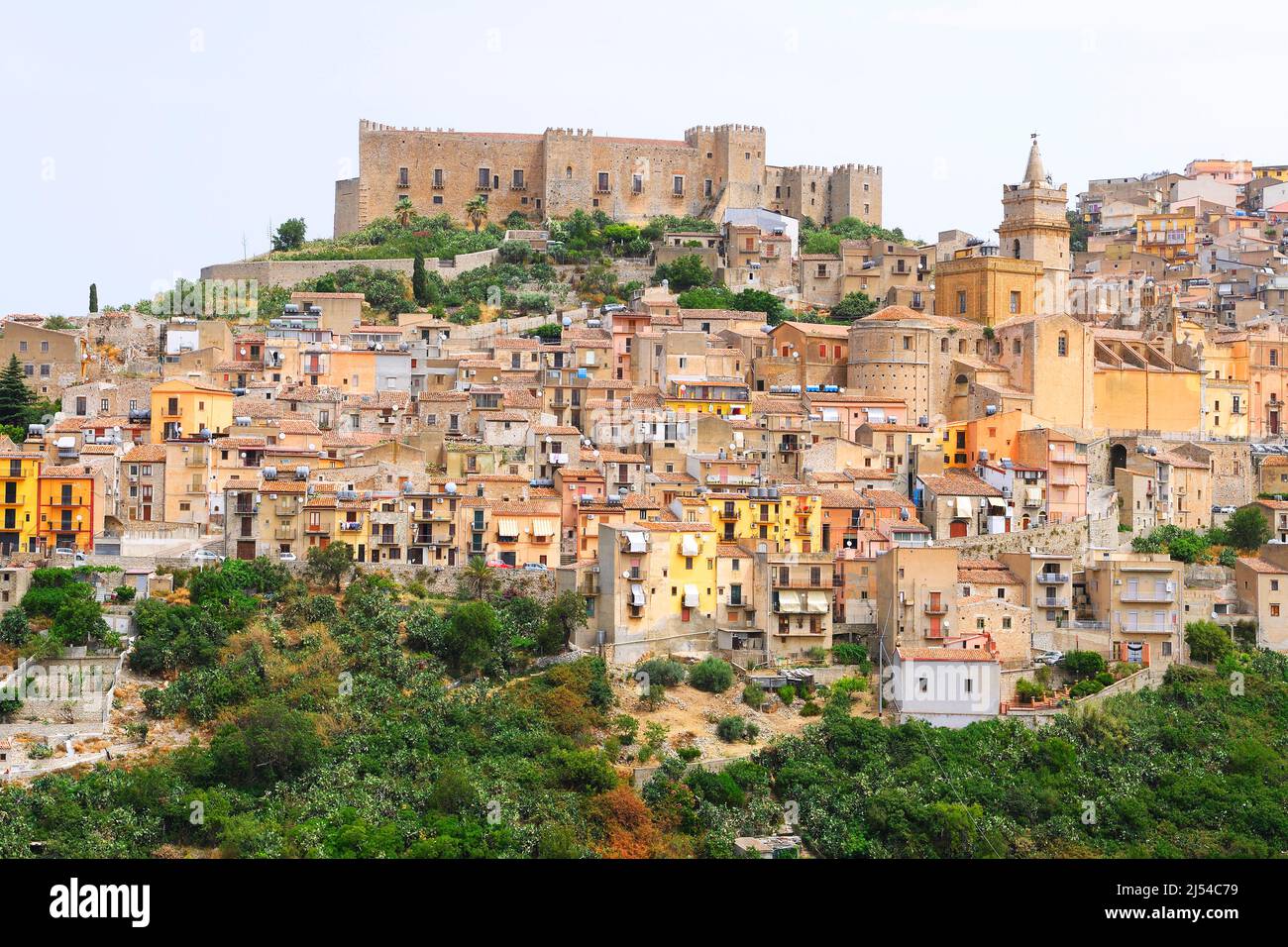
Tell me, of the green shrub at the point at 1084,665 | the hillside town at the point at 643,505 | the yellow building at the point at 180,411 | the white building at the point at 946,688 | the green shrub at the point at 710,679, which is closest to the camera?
the hillside town at the point at 643,505

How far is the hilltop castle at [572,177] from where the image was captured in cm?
4938

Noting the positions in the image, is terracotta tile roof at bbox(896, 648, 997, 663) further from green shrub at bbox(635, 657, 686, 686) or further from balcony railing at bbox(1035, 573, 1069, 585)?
green shrub at bbox(635, 657, 686, 686)

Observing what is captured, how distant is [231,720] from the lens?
918 inches

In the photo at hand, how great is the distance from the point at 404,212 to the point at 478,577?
950 inches

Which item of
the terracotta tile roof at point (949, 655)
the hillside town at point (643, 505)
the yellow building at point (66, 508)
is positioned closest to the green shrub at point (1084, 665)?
the hillside town at point (643, 505)

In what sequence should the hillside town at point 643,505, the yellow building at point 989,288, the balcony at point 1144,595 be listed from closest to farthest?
the hillside town at point 643,505 < the balcony at point 1144,595 < the yellow building at point 989,288

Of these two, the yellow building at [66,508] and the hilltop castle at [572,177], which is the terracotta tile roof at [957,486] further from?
the hilltop castle at [572,177]

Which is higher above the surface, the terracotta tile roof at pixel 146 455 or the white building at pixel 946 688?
the terracotta tile roof at pixel 146 455

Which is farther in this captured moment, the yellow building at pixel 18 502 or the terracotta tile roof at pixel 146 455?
the terracotta tile roof at pixel 146 455

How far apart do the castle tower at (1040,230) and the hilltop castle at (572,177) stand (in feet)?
34.5

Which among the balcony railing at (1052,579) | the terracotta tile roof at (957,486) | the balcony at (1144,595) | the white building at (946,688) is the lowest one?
the white building at (946,688)
